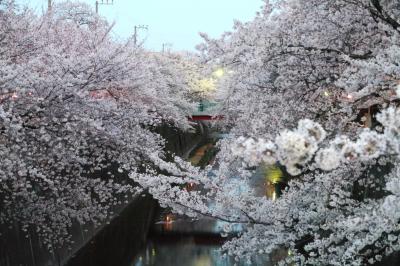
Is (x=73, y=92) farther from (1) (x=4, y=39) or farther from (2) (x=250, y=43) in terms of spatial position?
(2) (x=250, y=43)

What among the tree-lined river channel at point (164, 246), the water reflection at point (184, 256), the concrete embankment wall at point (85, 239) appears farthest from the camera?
the water reflection at point (184, 256)

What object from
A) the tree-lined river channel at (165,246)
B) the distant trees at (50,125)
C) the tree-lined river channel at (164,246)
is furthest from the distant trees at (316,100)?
the tree-lined river channel at (164,246)

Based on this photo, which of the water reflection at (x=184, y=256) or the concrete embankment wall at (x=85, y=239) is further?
the water reflection at (x=184, y=256)

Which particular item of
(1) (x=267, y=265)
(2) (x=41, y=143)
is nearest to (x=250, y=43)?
(2) (x=41, y=143)

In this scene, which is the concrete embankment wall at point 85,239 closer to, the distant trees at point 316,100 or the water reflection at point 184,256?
the water reflection at point 184,256

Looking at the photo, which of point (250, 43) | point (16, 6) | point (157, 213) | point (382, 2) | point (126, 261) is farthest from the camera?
point (157, 213)

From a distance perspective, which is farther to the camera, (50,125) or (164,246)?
(164,246)

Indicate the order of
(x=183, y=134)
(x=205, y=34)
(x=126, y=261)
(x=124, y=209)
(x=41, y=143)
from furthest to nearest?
(x=183, y=134) < (x=124, y=209) < (x=126, y=261) < (x=41, y=143) < (x=205, y=34)

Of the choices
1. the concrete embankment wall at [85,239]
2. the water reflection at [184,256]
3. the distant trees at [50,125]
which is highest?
the distant trees at [50,125]

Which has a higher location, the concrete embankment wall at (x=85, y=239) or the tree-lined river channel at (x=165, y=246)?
the concrete embankment wall at (x=85, y=239)

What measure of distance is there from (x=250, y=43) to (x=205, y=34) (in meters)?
1.15

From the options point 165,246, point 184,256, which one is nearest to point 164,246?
point 165,246

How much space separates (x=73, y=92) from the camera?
360 inches

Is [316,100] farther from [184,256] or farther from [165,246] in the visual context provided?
[165,246]
